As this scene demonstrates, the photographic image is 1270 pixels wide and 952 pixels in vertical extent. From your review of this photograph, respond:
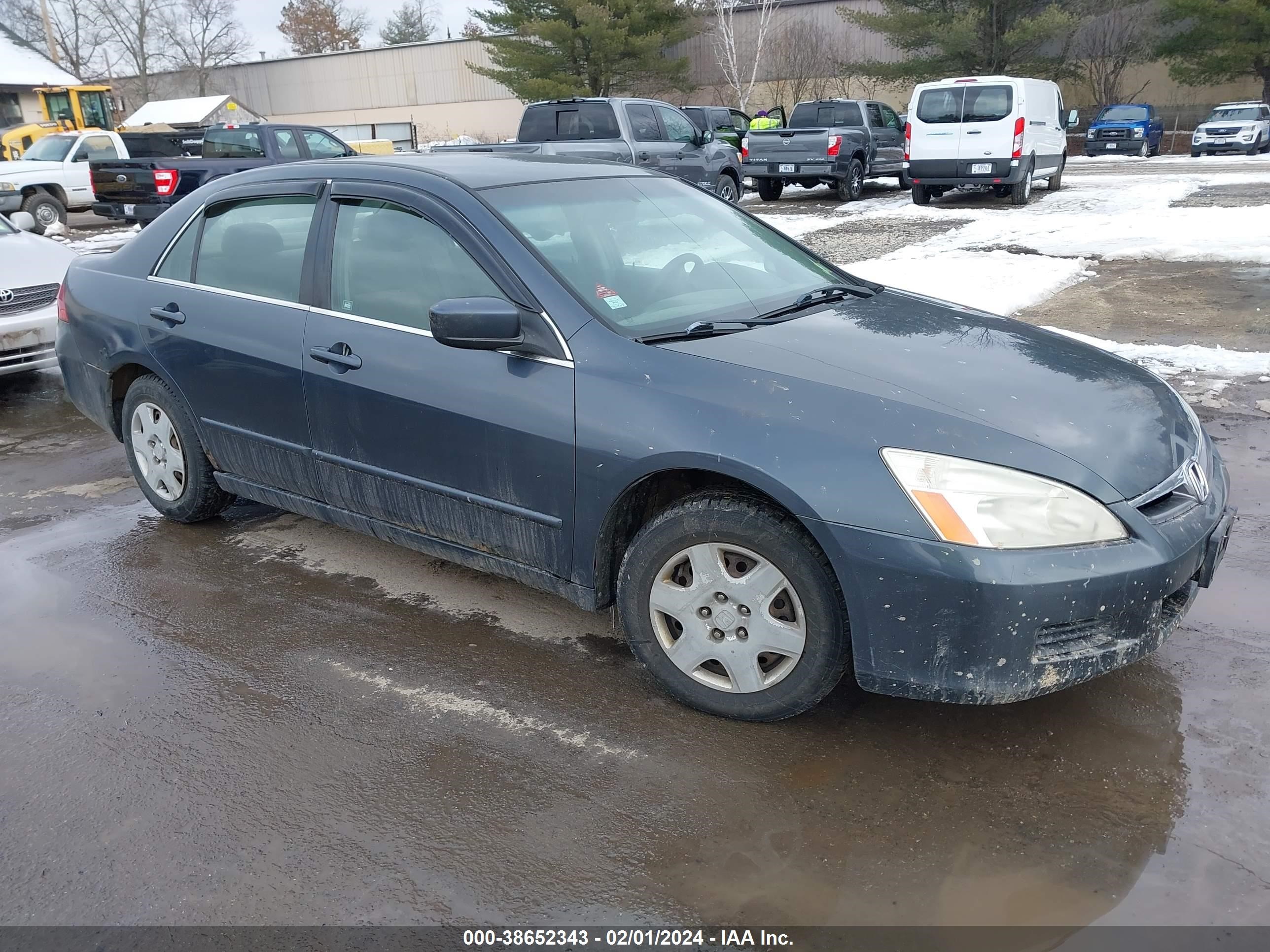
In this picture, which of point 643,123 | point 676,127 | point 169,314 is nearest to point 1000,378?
point 169,314

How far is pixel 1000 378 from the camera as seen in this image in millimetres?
3137

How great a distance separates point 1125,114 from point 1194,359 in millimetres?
30725

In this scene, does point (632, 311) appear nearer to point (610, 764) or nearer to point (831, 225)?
point (610, 764)

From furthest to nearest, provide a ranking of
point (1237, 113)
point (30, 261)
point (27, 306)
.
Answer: point (1237, 113) → point (30, 261) → point (27, 306)

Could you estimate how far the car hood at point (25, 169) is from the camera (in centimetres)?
1986

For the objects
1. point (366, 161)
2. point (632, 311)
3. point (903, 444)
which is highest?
point (366, 161)

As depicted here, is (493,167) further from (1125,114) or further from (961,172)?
(1125,114)

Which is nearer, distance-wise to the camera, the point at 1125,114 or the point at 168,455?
the point at 168,455

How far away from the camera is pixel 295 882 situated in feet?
8.30

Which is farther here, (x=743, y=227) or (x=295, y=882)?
(x=743, y=227)

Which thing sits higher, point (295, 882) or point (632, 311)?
point (632, 311)

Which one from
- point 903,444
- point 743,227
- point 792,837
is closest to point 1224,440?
point 743,227

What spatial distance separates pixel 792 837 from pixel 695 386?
1271 millimetres

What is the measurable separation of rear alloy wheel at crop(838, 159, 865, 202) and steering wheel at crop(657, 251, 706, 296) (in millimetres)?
16002
